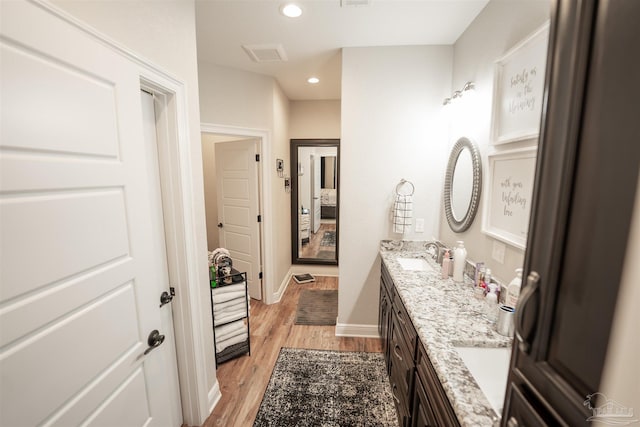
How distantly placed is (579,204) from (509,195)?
1219 millimetres

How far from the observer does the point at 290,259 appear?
14.5 feet

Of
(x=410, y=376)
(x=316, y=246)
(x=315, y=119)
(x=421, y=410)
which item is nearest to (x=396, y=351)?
(x=410, y=376)

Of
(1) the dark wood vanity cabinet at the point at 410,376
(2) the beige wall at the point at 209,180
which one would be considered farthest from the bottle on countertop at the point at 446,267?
(2) the beige wall at the point at 209,180

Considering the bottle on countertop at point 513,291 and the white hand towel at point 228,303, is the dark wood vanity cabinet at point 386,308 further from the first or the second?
the white hand towel at point 228,303

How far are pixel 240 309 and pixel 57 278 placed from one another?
1687mm

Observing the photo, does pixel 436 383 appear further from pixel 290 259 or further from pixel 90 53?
pixel 290 259

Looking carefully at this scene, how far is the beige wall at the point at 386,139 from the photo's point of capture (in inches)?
94.1

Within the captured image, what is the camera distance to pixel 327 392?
2051 millimetres

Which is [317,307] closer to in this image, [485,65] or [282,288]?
[282,288]

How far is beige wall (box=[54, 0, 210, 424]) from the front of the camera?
99cm

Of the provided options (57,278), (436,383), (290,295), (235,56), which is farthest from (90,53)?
(290,295)

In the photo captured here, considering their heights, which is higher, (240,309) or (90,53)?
(90,53)

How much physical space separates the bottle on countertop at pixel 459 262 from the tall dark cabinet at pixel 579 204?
1405mm

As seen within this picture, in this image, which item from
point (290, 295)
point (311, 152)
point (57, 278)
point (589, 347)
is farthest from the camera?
point (311, 152)
